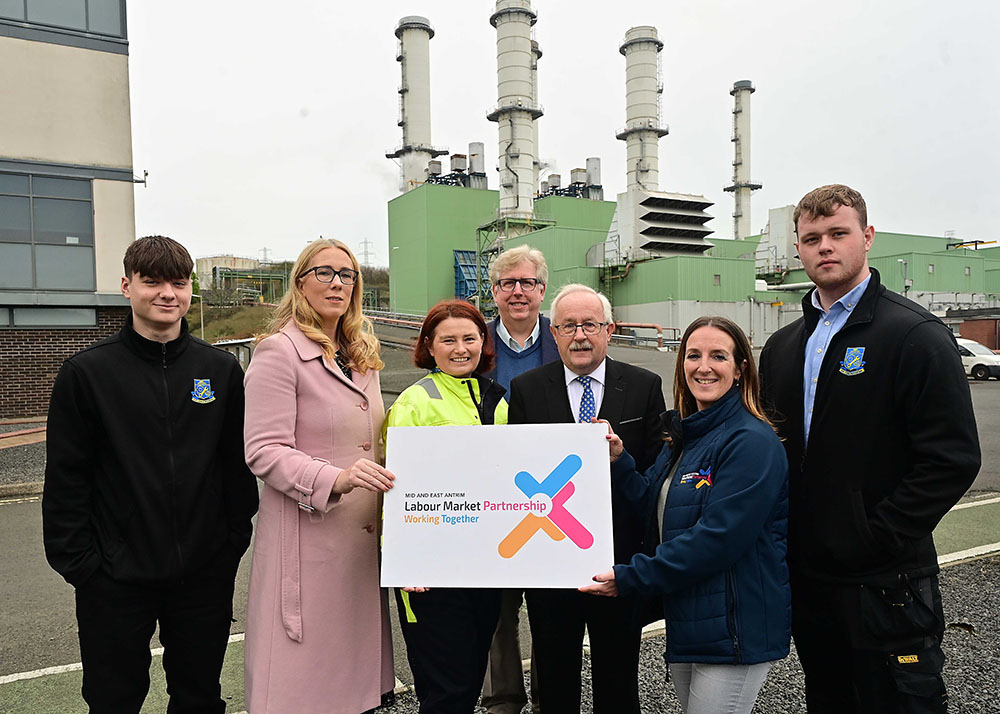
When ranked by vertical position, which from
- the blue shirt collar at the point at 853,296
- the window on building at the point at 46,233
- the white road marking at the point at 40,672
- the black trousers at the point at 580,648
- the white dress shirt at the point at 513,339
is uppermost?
the window on building at the point at 46,233

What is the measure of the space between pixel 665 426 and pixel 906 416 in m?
0.87

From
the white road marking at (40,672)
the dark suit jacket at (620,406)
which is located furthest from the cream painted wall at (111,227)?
the dark suit jacket at (620,406)

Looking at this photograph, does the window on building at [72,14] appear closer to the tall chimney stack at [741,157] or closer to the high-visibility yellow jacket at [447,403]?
the high-visibility yellow jacket at [447,403]

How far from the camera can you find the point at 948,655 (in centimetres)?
423

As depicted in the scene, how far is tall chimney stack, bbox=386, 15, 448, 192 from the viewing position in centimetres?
5350

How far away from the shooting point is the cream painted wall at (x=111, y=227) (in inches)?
719

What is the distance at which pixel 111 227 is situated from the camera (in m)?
18.4

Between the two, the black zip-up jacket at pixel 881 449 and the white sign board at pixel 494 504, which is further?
the white sign board at pixel 494 504

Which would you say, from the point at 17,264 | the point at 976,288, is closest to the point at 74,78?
the point at 17,264

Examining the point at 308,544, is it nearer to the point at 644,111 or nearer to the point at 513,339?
the point at 513,339

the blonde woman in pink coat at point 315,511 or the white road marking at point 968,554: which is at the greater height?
the blonde woman in pink coat at point 315,511

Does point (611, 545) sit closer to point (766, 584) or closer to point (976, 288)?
point (766, 584)

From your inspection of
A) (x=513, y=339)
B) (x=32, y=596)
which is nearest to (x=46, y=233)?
(x=32, y=596)

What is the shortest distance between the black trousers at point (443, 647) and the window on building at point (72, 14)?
802 inches
